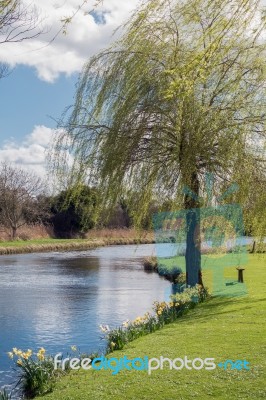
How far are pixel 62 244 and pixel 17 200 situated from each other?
547cm

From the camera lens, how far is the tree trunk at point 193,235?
38.9 feet

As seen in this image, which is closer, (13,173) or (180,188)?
(180,188)

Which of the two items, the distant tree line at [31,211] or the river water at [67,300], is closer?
the river water at [67,300]

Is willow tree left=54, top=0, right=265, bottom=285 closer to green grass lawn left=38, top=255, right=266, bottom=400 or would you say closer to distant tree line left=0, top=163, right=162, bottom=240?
green grass lawn left=38, top=255, right=266, bottom=400

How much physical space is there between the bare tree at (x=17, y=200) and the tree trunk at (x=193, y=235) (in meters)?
24.9

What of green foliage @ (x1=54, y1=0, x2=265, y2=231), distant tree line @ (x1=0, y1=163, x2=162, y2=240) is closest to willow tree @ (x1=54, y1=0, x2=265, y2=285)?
green foliage @ (x1=54, y1=0, x2=265, y2=231)

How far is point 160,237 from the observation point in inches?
523

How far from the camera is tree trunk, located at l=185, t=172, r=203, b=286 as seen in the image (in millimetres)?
11852

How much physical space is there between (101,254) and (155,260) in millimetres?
6695

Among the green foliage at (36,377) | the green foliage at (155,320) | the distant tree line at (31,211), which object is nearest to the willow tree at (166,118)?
the green foliage at (155,320)

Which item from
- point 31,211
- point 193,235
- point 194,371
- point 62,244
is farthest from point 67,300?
point 31,211

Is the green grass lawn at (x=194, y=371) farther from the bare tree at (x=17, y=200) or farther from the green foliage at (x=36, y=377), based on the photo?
the bare tree at (x=17, y=200)

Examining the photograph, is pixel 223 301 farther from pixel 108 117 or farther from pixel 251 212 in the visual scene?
pixel 108 117

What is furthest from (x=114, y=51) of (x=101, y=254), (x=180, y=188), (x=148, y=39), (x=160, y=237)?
(x=101, y=254)
